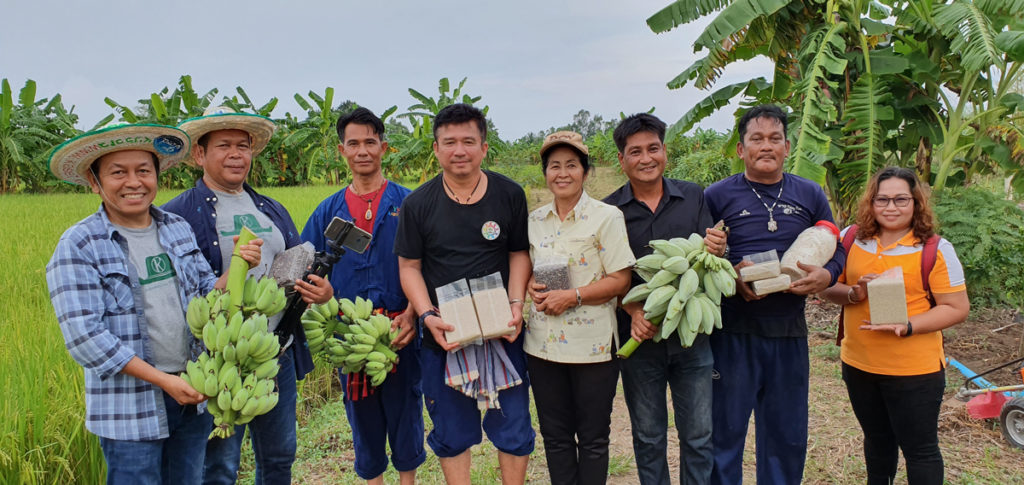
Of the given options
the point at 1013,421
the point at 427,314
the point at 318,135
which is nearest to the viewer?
the point at 427,314

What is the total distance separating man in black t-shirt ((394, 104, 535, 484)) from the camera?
8.33 ft

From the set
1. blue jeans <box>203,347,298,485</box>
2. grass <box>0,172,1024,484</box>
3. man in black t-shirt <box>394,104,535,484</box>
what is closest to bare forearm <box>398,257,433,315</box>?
man in black t-shirt <box>394,104,535,484</box>

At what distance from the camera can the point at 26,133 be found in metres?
15.8

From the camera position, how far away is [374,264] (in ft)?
9.52

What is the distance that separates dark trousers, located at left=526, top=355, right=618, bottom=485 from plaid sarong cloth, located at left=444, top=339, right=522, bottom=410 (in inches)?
4.9

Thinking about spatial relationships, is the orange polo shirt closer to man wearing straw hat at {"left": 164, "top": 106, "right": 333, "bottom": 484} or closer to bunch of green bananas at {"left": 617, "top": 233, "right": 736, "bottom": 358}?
bunch of green bananas at {"left": 617, "top": 233, "right": 736, "bottom": 358}

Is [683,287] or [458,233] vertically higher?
[458,233]

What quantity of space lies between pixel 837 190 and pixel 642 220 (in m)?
5.54

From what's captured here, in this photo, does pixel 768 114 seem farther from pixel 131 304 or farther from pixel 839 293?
pixel 131 304

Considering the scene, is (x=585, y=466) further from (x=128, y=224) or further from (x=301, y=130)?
(x=301, y=130)

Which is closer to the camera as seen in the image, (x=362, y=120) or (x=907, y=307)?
(x=907, y=307)

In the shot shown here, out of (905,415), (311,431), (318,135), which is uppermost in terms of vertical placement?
(318,135)


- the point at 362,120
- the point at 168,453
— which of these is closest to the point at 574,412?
the point at 168,453

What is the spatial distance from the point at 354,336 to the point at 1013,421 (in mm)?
4009
